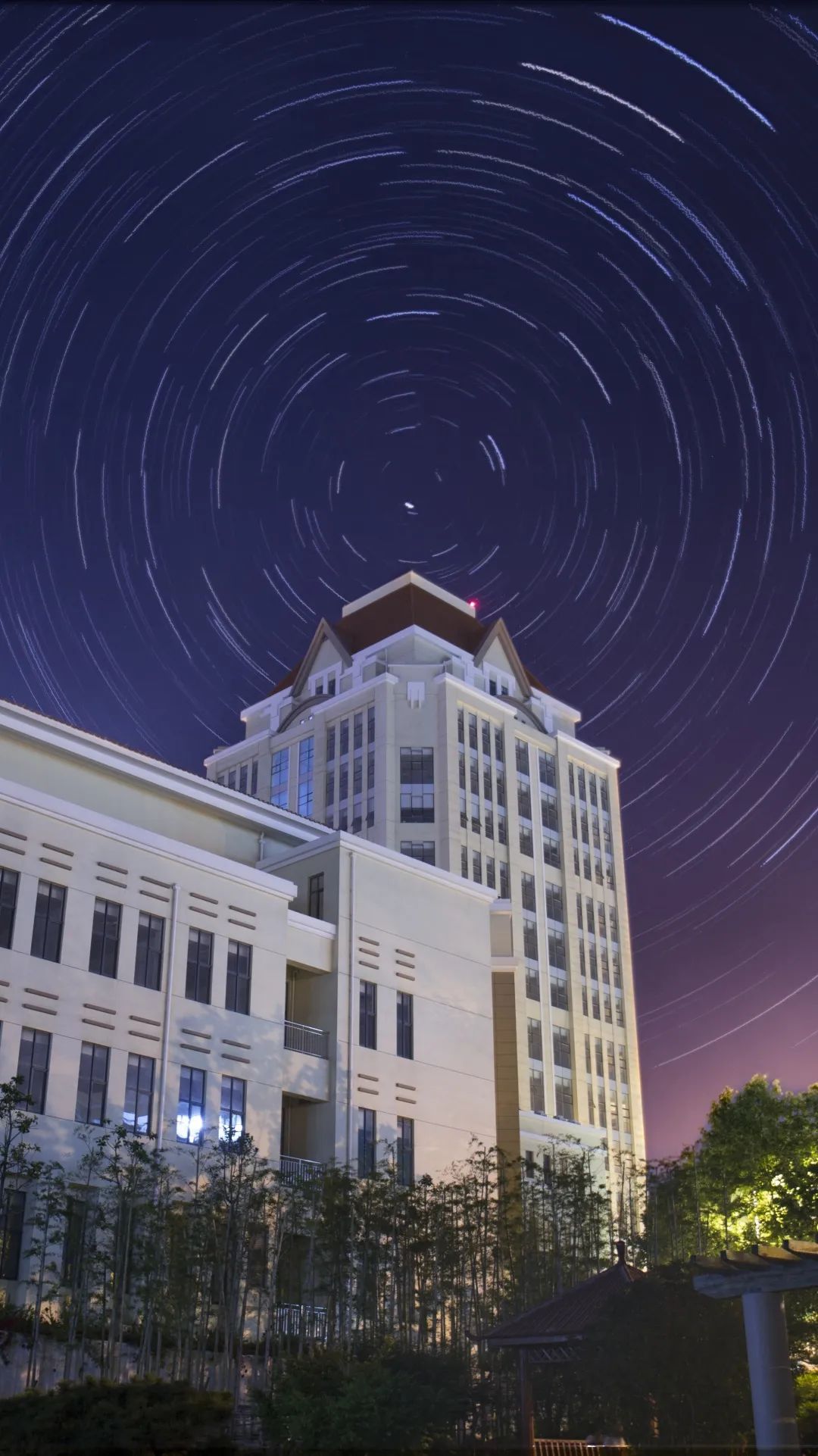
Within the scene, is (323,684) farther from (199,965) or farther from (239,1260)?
(239,1260)

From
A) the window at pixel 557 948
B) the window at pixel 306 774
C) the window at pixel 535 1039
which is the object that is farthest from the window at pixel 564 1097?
the window at pixel 306 774

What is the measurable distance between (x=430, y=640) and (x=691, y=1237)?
53.9 meters

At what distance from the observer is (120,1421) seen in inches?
799

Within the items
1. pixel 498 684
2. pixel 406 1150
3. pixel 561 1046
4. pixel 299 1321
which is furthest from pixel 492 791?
pixel 299 1321

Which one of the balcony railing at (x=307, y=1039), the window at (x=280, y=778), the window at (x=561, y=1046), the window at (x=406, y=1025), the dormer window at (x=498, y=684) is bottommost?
the balcony railing at (x=307, y=1039)

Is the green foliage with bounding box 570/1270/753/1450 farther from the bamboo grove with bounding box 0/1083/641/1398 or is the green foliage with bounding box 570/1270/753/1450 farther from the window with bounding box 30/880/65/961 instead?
the window with bounding box 30/880/65/961

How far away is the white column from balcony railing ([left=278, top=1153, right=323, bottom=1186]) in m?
20.1

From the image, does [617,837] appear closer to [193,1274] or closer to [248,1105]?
[248,1105]

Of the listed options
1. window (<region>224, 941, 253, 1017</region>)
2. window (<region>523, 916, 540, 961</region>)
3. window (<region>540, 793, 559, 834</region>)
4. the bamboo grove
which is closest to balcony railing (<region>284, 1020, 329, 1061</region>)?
window (<region>224, 941, 253, 1017</region>)

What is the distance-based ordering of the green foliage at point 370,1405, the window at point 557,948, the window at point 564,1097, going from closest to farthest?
the green foliage at point 370,1405 → the window at point 564,1097 → the window at point 557,948

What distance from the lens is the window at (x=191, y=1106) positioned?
36.7 m

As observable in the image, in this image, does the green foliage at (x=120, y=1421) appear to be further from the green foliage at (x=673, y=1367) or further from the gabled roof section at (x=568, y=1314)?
the green foliage at (x=673, y=1367)

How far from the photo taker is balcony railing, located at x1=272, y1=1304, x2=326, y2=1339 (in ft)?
109

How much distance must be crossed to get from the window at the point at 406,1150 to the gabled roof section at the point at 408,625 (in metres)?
57.3
